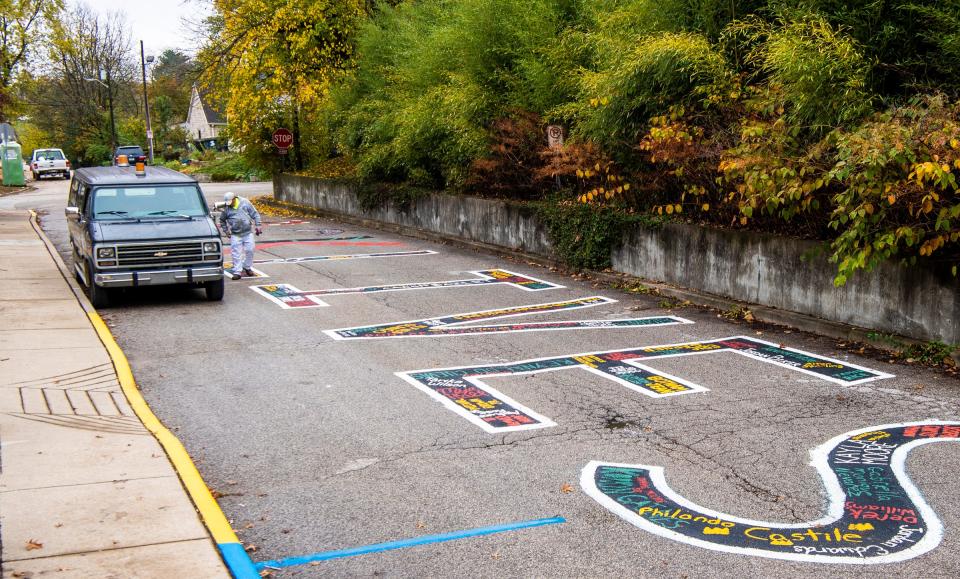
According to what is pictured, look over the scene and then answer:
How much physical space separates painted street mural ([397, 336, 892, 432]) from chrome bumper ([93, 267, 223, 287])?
5.41m

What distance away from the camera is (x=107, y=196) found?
14.0 meters

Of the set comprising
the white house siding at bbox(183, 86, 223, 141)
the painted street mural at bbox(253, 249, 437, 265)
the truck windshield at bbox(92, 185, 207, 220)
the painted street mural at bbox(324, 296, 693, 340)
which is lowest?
the painted street mural at bbox(324, 296, 693, 340)

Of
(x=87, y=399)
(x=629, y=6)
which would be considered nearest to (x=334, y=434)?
(x=87, y=399)

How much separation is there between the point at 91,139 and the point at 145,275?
209ft

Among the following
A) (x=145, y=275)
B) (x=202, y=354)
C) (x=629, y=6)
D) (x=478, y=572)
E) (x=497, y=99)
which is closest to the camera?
(x=478, y=572)

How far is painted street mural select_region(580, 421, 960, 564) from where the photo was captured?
516 centimetres

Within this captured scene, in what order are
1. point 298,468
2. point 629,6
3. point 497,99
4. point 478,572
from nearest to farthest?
point 478,572 < point 298,468 < point 629,6 < point 497,99

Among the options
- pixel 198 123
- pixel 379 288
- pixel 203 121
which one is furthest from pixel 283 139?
pixel 198 123

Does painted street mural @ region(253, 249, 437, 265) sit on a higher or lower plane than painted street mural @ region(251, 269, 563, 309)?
higher

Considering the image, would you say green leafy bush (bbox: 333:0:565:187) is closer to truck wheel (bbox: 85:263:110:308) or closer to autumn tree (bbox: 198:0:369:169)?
autumn tree (bbox: 198:0:369:169)

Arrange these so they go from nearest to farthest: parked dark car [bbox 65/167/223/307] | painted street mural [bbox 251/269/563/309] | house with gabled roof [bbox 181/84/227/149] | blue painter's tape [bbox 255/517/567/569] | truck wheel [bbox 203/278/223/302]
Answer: blue painter's tape [bbox 255/517/567/569] → parked dark car [bbox 65/167/223/307] → truck wheel [bbox 203/278/223/302] → painted street mural [bbox 251/269/563/309] → house with gabled roof [bbox 181/84/227/149]

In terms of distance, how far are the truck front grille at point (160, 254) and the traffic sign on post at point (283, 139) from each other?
20151 millimetres

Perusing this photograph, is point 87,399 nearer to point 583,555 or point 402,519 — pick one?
point 402,519

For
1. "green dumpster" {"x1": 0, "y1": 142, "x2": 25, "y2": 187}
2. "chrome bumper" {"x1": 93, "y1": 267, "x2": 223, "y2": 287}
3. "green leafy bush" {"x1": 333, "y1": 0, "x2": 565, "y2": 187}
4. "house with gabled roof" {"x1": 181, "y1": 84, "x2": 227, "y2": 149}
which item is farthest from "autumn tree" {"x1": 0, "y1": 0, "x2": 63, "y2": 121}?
"house with gabled roof" {"x1": 181, "y1": 84, "x2": 227, "y2": 149}
